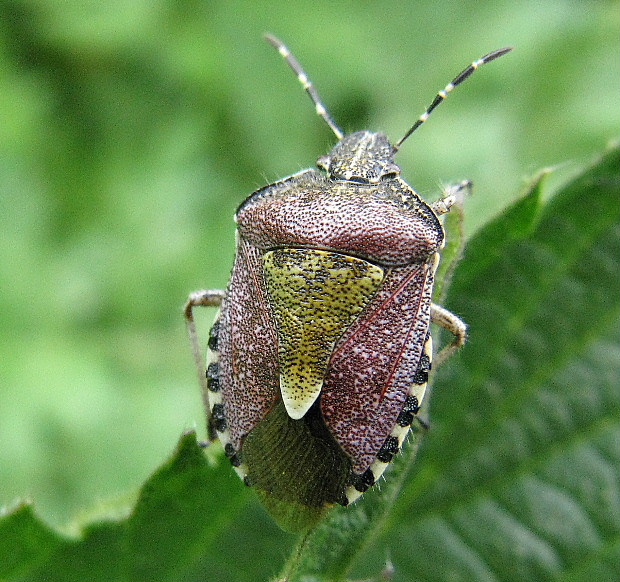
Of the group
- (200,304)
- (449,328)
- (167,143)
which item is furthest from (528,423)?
(167,143)

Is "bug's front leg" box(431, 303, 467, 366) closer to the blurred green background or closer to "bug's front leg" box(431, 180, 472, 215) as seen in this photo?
"bug's front leg" box(431, 180, 472, 215)

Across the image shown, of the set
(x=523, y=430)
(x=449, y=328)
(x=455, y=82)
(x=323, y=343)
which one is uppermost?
(x=455, y=82)

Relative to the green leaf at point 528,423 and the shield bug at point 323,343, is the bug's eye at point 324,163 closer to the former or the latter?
the shield bug at point 323,343

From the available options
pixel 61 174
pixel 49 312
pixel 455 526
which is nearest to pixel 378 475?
pixel 455 526

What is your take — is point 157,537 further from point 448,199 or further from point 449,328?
point 448,199

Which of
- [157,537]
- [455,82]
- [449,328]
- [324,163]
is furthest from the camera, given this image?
[455,82]

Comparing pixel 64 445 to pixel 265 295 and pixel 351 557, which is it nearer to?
pixel 265 295

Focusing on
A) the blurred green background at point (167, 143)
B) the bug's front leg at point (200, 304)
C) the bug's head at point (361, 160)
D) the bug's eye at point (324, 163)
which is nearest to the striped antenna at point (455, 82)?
the bug's head at point (361, 160)
